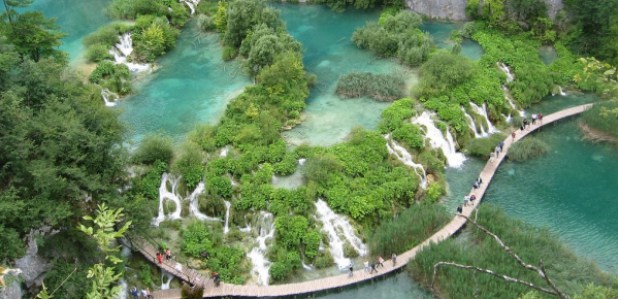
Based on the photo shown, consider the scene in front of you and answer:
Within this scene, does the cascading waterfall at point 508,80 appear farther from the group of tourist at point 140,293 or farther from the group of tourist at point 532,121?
the group of tourist at point 140,293

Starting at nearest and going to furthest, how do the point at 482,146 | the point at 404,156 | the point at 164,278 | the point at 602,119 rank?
the point at 164,278 → the point at 404,156 → the point at 482,146 → the point at 602,119

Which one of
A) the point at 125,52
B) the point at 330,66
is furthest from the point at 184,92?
the point at 330,66

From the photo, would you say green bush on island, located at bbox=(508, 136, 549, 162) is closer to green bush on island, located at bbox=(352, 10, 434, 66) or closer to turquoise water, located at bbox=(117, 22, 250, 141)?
green bush on island, located at bbox=(352, 10, 434, 66)

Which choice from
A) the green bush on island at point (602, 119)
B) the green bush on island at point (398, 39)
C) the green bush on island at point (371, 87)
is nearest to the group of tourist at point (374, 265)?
the green bush on island at point (371, 87)

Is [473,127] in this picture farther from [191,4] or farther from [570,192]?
[191,4]

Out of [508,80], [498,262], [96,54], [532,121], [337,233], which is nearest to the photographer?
[498,262]

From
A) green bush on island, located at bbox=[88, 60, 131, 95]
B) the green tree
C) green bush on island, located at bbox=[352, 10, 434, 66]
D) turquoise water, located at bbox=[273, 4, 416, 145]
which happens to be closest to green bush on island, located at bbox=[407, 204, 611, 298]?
turquoise water, located at bbox=[273, 4, 416, 145]
